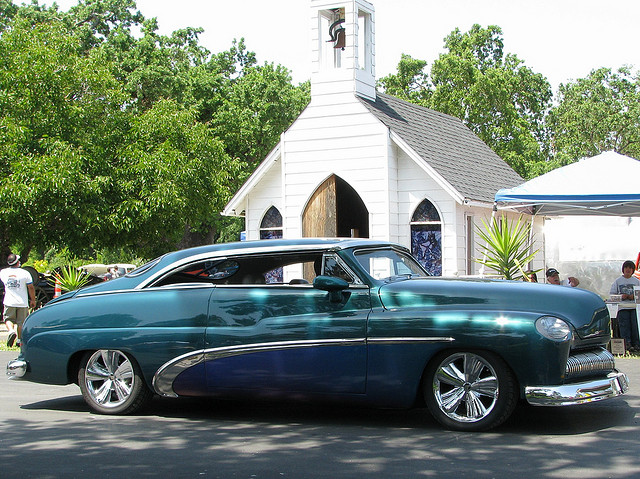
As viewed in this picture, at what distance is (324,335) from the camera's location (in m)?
7.81

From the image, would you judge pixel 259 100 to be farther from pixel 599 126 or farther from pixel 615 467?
pixel 615 467

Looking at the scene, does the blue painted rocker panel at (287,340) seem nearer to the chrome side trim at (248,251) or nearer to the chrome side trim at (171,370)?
the chrome side trim at (171,370)

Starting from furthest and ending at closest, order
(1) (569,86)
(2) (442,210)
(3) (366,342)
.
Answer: (1) (569,86), (2) (442,210), (3) (366,342)

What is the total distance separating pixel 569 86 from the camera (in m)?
66.1

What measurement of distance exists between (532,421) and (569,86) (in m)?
61.8

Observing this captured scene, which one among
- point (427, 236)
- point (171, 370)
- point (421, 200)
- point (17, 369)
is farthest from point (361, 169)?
point (171, 370)

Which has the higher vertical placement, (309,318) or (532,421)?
(309,318)

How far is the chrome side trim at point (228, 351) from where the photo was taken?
25.0ft

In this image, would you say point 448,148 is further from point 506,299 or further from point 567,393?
point 567,393

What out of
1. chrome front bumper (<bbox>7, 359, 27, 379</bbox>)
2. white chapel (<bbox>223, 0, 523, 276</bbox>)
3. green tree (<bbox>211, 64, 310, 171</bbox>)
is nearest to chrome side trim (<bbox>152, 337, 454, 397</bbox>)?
chrome front bumper (<bbox>7, 359, 27, 379</bbox>)

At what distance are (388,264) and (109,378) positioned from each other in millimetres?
2936

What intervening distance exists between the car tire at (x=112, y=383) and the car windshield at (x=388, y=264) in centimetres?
243

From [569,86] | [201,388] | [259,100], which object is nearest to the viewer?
[201,388]

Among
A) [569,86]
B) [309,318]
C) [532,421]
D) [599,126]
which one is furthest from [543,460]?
[569,86]
